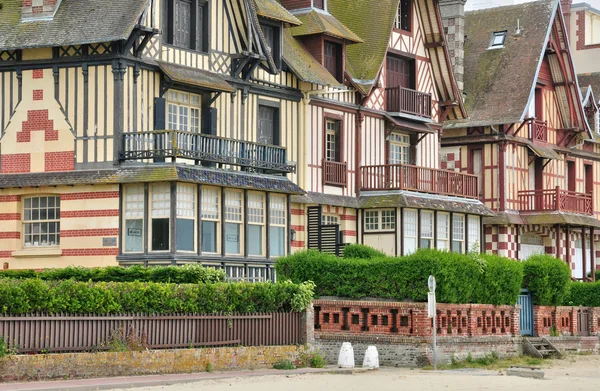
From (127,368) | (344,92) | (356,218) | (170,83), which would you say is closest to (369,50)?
(344,92)

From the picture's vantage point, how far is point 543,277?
1623 inches

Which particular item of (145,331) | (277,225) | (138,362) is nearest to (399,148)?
(277,225)

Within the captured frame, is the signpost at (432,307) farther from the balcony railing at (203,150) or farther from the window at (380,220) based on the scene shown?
the window at (380,220)

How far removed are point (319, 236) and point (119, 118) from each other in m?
9.28

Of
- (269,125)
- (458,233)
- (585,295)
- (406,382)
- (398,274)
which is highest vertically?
(269,125)

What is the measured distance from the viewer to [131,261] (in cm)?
3559

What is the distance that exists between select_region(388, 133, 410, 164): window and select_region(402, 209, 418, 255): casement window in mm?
2589

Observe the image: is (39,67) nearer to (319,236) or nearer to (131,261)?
(131,261)

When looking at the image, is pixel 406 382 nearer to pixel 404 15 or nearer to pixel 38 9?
pixel 38 9

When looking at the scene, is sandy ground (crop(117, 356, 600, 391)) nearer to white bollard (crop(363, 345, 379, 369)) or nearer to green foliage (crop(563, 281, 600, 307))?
white bollard (crop(363, 345, 379, 369))

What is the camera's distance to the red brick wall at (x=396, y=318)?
34.5 meters

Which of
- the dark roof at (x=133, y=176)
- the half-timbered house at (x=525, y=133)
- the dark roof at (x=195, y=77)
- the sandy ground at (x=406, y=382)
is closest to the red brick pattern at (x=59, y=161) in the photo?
the dark roof at (x=133, y=176)

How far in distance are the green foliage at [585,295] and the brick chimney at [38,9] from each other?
776 inches

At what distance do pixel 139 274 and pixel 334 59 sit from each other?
14565mm
